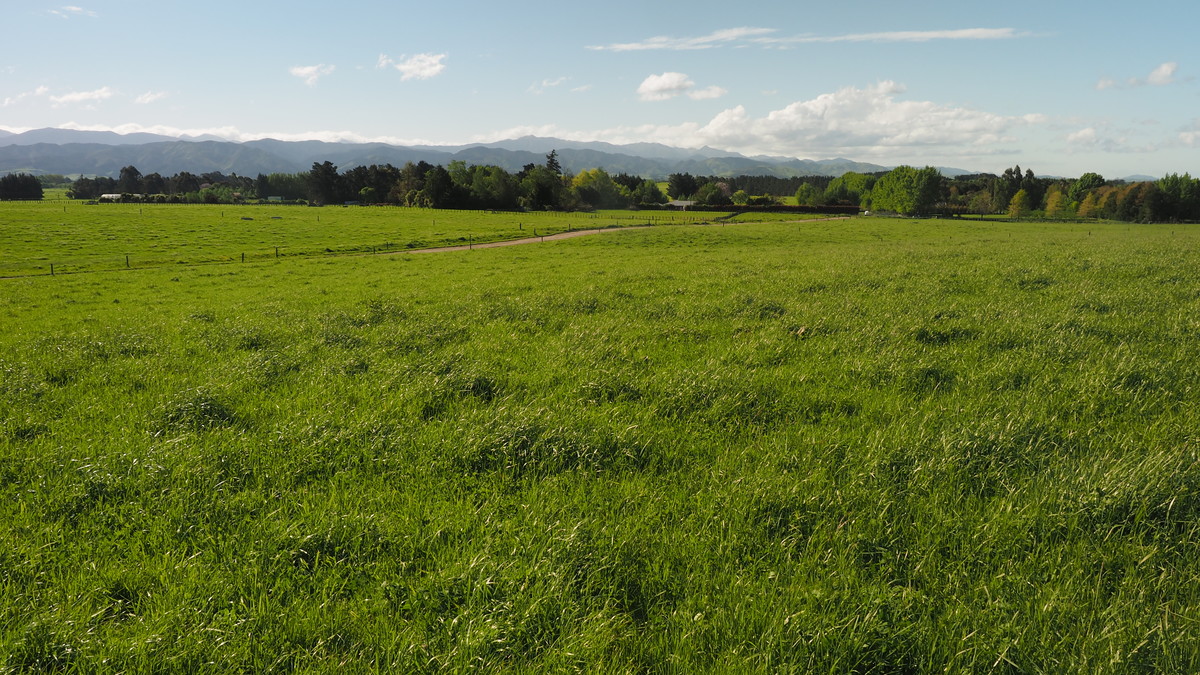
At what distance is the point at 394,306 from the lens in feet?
55.9

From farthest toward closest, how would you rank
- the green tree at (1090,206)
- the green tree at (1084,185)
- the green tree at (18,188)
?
the green tree at (18,188), the green tree at (1084,185), the green tree at (1090,206)

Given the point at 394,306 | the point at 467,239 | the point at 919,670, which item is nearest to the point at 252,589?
the point at 919,670

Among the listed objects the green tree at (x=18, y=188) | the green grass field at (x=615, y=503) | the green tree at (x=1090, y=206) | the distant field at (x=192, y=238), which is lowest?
the green grass field at (x=615, y=503)

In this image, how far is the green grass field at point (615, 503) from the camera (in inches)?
147

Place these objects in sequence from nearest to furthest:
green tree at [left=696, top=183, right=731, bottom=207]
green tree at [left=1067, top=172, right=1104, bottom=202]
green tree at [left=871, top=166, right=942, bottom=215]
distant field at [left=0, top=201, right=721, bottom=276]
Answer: distant field at [left=0, top=201, right=721, bottom=276] < green tree at [left=871, top=166, right=942, bottom=215] < green tree at [left=1067, top=172, right=1104, bottom=202] < green tree at [left=696, top=183, right=731, bottom=207]

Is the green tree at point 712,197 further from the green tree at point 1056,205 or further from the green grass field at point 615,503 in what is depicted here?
the green grass field at point 615,503

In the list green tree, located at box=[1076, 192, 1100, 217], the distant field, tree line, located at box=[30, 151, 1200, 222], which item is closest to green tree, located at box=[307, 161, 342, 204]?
tree line, located at box=[30, 151, 1200, 222]

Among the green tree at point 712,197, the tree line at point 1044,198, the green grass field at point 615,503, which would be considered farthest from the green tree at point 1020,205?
the green grass field at point 615,503

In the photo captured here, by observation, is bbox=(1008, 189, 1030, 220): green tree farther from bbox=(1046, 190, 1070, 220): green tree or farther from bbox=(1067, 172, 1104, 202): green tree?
bbox=(1067, 172, 1104, 202): green tree

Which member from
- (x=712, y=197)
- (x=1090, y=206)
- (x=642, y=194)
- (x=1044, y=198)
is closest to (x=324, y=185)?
(x=642, y=194)

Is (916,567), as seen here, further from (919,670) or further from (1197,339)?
(1197,339)

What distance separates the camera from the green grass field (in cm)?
374

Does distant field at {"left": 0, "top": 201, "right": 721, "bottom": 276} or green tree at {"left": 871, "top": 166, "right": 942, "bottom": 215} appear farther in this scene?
green tree at {"left": 871, "top": 166, "right": 942, "bottom": 215}

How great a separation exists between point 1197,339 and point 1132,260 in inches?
720
